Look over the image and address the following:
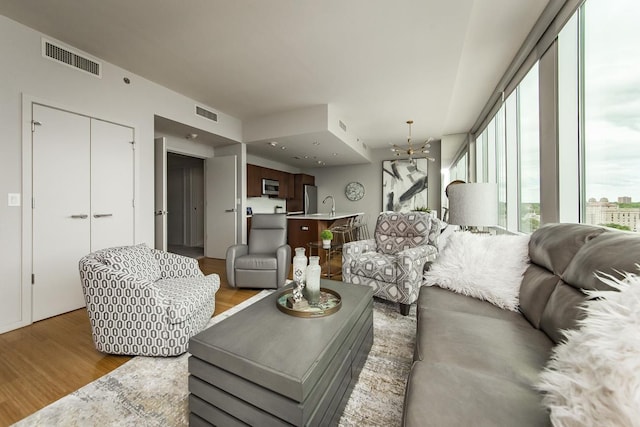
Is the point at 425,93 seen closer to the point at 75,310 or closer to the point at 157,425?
the point at 157,425

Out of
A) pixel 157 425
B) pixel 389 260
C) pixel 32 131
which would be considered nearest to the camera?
pixel 157 425

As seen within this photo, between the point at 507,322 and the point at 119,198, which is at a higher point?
the point at 119,198

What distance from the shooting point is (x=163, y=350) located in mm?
1683

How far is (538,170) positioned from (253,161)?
17.1 feet

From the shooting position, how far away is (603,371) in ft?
1.85

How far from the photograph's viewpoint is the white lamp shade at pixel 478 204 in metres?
2.28

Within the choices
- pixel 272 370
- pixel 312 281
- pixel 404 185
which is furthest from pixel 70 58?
pixel 404 185

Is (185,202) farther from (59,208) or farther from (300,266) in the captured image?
(300,266)

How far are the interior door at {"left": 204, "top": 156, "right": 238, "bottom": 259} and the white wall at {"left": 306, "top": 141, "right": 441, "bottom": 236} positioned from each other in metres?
3.55

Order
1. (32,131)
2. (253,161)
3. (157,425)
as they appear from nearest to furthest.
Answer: (157,425)
(32,131)
(253,161)

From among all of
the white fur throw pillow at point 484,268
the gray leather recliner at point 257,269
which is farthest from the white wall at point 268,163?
the white fur throw pillow at point 484,268

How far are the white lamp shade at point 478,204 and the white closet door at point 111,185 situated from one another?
12.5 ft

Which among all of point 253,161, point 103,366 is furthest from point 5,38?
point 253,161

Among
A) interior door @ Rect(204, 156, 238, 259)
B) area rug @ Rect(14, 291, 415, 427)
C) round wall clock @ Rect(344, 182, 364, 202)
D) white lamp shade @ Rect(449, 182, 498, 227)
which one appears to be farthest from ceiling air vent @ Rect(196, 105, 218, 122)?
round wall clock @ Rect(344, 182, 364, 202)
